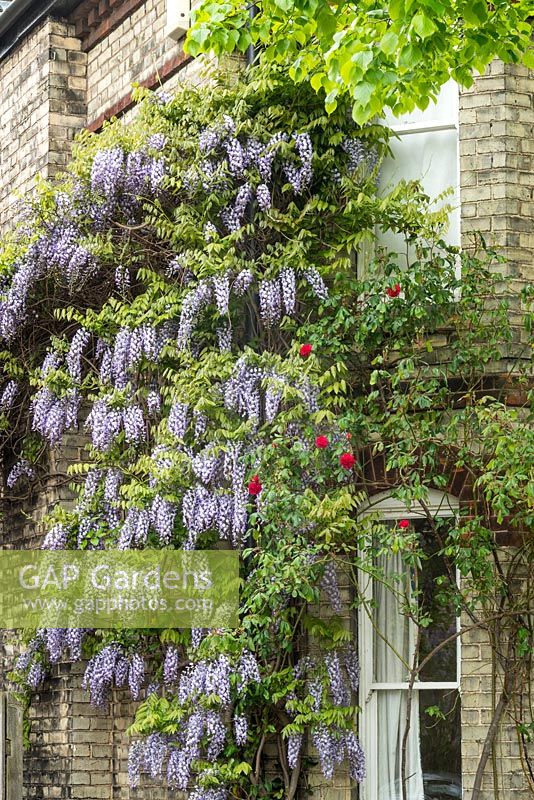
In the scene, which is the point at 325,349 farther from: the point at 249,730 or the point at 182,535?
the point at 249,730

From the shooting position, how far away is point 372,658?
1061 centimetres

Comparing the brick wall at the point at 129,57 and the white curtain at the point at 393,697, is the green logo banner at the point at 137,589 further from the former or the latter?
the brick wall at the point at 129,57

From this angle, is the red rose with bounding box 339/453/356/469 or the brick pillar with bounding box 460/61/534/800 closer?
the red rose with bounding box 339/453/356/469

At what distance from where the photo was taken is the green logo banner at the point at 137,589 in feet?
35.3

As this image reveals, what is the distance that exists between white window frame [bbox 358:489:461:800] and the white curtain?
37mm

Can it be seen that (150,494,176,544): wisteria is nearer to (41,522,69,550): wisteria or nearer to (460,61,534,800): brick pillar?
(41,522,69,550): wisteria

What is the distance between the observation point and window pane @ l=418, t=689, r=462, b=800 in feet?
Result: 33.5

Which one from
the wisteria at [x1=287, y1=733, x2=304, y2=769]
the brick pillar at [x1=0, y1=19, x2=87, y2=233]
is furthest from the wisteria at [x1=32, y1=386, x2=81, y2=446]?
the wisteria at [x1=287, y1=733, x2=304, y2=769]

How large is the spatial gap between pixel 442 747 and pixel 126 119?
6084 mm

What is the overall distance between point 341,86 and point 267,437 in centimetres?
251

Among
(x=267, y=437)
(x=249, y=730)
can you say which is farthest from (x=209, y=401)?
(x=249, y=730)

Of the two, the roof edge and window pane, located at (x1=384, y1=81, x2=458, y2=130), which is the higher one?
the roof edge

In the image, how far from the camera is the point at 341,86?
9469 mm

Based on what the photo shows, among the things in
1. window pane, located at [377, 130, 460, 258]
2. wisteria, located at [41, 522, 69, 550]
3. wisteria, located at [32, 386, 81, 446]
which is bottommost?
wisteria, located at [41, 522, 69, 550]
